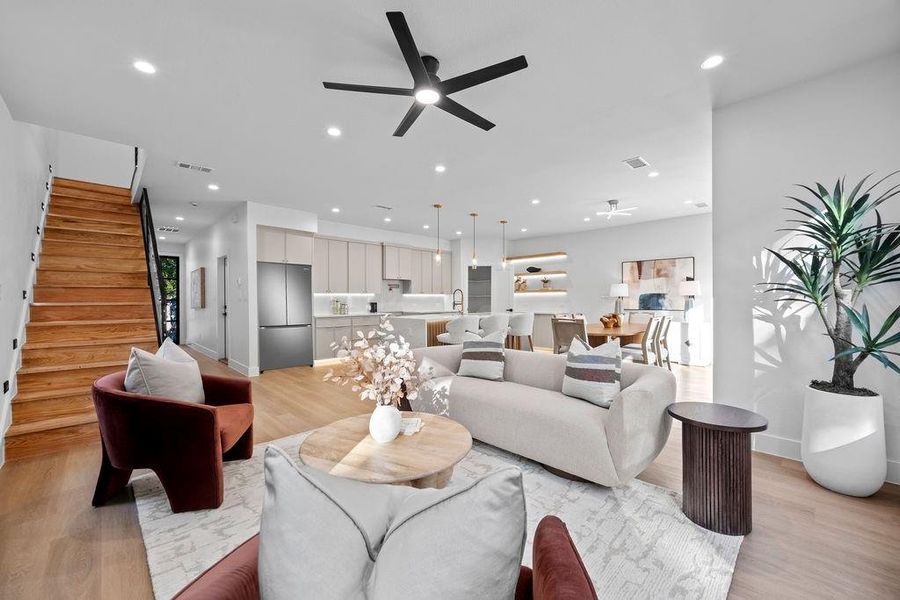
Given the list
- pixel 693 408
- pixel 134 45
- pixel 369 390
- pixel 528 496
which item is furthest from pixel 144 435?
pixel 693 408

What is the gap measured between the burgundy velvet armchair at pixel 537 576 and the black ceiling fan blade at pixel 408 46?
2215mm

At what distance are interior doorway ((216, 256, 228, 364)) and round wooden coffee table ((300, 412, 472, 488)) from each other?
6.20m

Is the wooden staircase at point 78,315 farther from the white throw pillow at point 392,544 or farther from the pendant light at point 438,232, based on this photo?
the pendant light at point 438,232

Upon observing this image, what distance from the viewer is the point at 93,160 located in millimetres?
6371

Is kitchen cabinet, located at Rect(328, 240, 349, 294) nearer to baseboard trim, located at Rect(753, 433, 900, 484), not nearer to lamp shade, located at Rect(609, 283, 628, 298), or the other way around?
lamp shade, located at Rect(609, 283, 628, 298)

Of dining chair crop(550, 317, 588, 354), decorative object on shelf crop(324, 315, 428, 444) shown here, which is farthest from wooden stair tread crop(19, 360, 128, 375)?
dining chair crop(550, 317, 588, 354)

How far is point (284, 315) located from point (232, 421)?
427cm

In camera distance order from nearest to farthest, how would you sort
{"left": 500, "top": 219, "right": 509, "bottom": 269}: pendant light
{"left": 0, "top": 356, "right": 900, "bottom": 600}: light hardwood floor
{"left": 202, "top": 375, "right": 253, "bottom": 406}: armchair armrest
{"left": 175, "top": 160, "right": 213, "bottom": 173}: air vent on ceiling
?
{"left": 0, "top": 356, "right": 900, "bottom": 600}: light hardwood floor < {"left": 202, "top": 375, "right": 253, "bottom": 406}: armchair armrest < {"left": 175, "top": 160, "right": 213, "bottom": 173}: air vent on ceiling < {"left": 500, "top": 219, "right": 509, "bottom": 269}: pendant light

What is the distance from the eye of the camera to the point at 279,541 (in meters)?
0.73

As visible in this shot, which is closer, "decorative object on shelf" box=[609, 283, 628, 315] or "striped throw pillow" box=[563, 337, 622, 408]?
"striped throw pillow" box=[563, 337, 622, 408]

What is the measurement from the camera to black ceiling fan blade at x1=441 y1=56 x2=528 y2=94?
6.92ft

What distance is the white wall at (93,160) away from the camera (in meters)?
6.10

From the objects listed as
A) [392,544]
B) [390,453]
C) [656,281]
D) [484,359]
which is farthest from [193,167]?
[656,281]

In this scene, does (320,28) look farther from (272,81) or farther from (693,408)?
(693,408)
